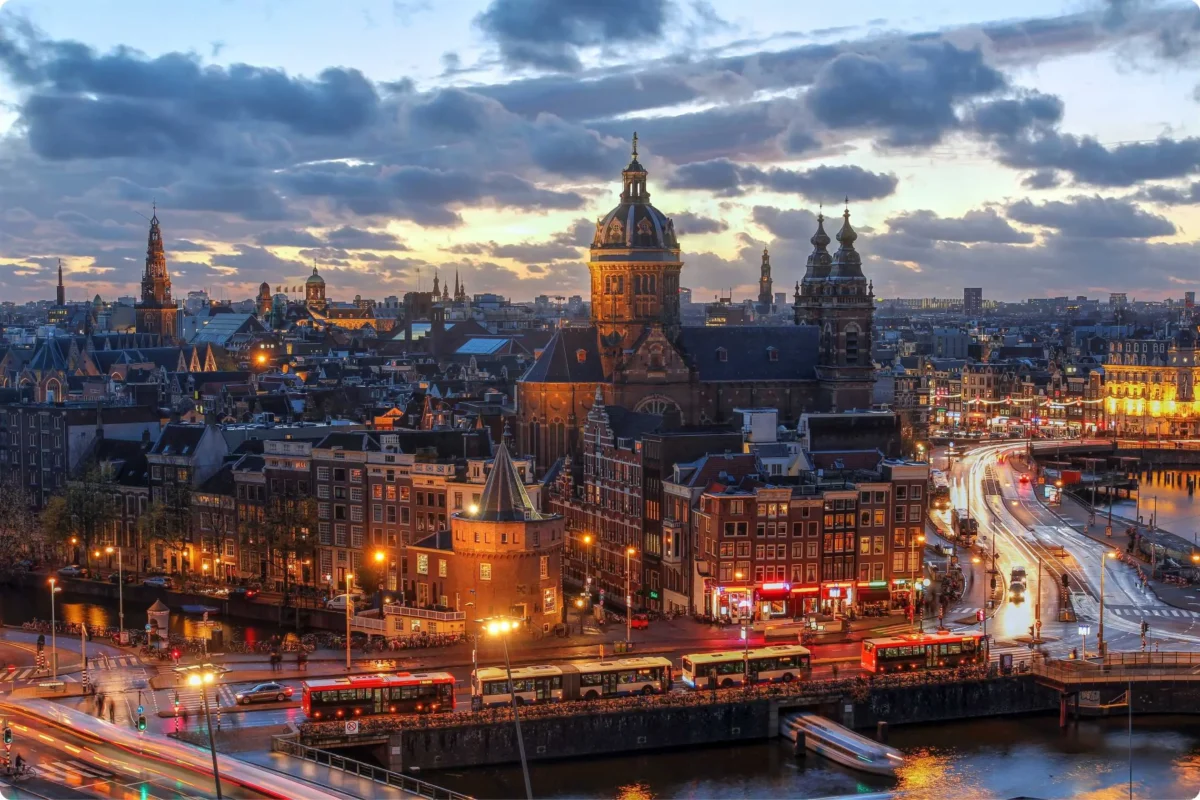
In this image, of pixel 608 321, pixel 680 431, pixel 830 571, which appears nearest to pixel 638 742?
pixel 830 571

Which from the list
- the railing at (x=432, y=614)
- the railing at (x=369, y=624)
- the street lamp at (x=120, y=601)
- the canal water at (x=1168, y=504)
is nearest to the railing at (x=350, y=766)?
the railing at (x=432, y=614)

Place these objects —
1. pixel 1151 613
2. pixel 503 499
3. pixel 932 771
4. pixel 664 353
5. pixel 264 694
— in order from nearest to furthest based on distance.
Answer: pixel 932 771 → pixel 264 694 → pixel 503 499 → pixel 1151 613 → pixel 664 353

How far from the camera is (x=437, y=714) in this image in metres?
69.1

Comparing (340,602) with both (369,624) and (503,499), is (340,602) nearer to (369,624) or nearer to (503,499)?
(369,624)

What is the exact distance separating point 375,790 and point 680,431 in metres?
42.7

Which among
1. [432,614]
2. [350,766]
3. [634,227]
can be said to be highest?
[634,227]

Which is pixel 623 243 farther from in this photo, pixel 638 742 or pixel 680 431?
pixel 638 742

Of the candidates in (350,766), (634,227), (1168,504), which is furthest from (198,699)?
(1168,504)

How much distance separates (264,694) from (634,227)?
63.2m

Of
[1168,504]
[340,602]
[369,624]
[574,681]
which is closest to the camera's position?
[574,681]

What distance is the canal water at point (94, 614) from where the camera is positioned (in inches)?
3644

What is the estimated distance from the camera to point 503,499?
84.5 meters

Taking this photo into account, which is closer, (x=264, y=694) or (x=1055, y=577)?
(x=264, y=694)

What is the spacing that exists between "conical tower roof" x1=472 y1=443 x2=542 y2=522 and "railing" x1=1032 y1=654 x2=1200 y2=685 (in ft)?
84.0
